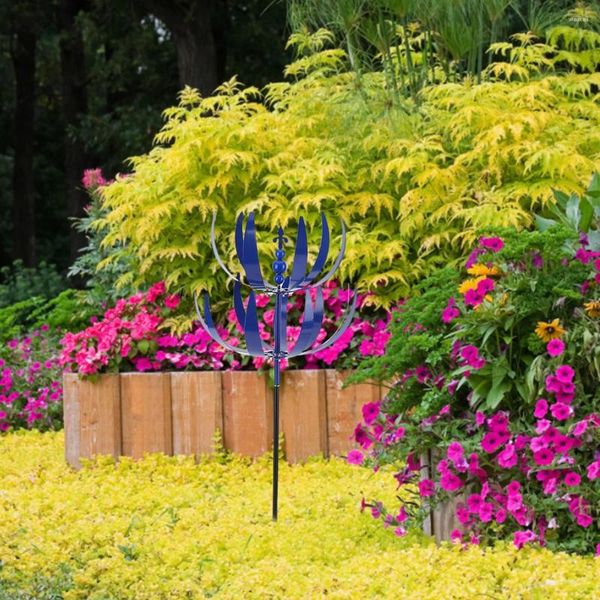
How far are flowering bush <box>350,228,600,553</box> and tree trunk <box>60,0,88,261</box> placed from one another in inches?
494

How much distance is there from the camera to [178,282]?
6.40 metres

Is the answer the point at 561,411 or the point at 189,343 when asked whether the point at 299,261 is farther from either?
the point at 189,343

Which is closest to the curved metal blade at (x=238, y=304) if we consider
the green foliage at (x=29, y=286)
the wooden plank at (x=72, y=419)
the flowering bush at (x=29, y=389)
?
the wooden plank at (x=72, y=419)

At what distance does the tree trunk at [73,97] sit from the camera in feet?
53.4

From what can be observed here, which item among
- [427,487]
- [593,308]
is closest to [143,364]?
[427,487]

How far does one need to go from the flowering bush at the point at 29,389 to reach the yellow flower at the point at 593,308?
4719 mm

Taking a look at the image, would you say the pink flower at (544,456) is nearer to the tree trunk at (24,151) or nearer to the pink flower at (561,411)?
the pink flower at (561,411)

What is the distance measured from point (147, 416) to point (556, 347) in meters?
2.88

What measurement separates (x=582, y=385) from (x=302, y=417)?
2.26 metres

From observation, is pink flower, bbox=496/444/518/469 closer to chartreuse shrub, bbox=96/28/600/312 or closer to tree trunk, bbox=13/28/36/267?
chartreuse shrub, bbox=96/28/600/312

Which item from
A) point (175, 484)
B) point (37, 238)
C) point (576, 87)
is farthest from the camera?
point (37, 238)

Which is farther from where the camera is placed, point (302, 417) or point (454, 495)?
point (302, 417)

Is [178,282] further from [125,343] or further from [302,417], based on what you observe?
[302,417]

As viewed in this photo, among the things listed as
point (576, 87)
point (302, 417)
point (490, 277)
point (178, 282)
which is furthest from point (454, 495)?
point (576, 87)
